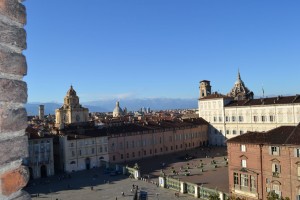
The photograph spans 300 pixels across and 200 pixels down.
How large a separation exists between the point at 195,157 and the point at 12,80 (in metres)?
62.9

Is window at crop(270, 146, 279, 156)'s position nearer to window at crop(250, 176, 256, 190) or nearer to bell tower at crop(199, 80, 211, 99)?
window at crop(250, 176, 256, 190)

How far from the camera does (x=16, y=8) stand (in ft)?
8.46

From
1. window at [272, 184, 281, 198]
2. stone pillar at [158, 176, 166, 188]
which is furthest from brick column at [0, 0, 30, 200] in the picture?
stone pillar at [158, 176, 166, 188]

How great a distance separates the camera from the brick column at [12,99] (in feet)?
8.05

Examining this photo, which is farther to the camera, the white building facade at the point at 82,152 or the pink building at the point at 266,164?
the white building facade at the point at 82,152

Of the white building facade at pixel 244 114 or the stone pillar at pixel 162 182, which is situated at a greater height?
the white building facade at pixel 244 114

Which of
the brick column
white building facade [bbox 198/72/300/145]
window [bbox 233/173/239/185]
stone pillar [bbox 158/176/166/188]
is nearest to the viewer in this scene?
the brick column

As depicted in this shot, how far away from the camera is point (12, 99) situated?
2.52m

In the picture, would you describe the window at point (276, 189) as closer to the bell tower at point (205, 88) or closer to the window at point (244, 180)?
the window at point (244, 180)

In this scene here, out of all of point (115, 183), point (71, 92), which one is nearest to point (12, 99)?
point (115, 183)

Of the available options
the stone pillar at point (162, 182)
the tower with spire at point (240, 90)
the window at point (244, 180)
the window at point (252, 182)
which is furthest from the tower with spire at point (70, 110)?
the window at point (252, 182)

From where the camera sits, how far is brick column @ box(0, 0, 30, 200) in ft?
8.05

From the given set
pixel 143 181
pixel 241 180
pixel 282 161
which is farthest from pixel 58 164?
pixel 282 161

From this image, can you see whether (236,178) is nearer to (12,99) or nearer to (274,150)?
(274,150)
